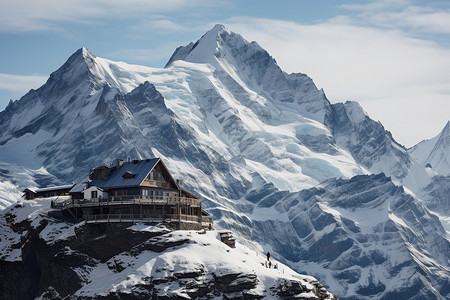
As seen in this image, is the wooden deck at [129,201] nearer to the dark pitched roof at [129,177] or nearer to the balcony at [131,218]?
the balcony at [131,218]

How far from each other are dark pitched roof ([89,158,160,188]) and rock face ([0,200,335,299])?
34.0 ft

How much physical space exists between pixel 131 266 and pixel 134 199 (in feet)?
48.9

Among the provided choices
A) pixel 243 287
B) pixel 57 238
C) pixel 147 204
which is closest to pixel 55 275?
pixel 57 238

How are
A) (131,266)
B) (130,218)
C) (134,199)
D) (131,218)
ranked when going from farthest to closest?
(134,199)
(130,218)
(131,218)
(131,266)

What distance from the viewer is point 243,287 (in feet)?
509

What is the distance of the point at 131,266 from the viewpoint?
522 feet

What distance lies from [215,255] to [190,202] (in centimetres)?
1884

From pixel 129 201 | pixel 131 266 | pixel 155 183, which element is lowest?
pixel 131 266

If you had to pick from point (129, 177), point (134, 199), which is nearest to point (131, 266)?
point (134, 199)

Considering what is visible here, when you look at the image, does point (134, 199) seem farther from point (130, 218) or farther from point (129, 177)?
point (129, 177)

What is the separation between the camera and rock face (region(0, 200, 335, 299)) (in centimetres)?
15450

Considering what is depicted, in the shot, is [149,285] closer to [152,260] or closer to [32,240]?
[152,260]

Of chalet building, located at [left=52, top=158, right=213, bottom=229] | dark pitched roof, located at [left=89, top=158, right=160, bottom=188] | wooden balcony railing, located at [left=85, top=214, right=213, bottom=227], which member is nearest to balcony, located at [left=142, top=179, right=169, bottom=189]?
chalet building, located at [left=52, top=158, right=213, bottom=229]

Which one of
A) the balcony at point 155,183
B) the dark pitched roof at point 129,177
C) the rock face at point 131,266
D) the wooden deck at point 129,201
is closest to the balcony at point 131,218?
the rock face at point 131,266
